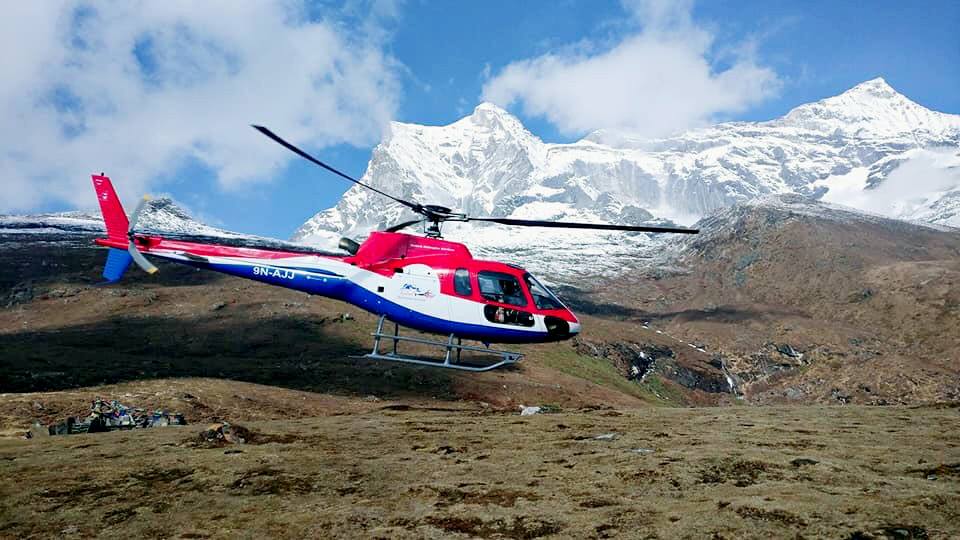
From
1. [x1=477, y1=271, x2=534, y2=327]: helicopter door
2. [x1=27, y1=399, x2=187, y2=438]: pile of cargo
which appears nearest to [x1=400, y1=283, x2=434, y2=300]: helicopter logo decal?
[x1=477, y1=271, x2=534, y2=327]: helicopter door

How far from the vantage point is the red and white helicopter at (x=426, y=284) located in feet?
79.7

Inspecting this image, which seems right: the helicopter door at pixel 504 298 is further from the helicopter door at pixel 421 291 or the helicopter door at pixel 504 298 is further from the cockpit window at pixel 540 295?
the helicopter door at pixel 421 291

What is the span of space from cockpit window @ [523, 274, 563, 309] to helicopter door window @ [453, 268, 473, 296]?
223 cm

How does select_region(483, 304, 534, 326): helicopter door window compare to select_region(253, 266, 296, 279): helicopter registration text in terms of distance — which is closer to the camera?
select_region(483, 304, 534, 326): helicopter door window

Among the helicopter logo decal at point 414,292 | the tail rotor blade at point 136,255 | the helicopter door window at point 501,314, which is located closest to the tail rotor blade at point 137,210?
the tail rotor blade at point 136,255

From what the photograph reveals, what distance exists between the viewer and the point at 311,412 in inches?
1490

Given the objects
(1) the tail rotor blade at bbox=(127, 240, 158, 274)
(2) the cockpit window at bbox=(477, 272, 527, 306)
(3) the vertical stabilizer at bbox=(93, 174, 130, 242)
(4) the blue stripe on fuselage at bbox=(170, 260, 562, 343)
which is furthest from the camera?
(3) the vertical stabilizer at bbox=(93, 174, 130, 242)

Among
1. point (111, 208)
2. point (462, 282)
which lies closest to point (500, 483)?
point (462, 282)

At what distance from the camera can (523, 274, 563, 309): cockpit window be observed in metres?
24.7

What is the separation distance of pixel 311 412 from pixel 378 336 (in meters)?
16.2

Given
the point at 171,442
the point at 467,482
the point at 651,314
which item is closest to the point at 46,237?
the point at 651,314

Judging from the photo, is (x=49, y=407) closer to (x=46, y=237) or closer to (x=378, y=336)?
(x=378, y=336)

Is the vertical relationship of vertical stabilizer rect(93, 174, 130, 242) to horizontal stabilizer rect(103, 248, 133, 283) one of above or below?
above

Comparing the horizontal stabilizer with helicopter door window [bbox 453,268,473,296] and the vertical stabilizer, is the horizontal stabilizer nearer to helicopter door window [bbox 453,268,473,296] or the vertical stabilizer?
the vertical stabilizer
